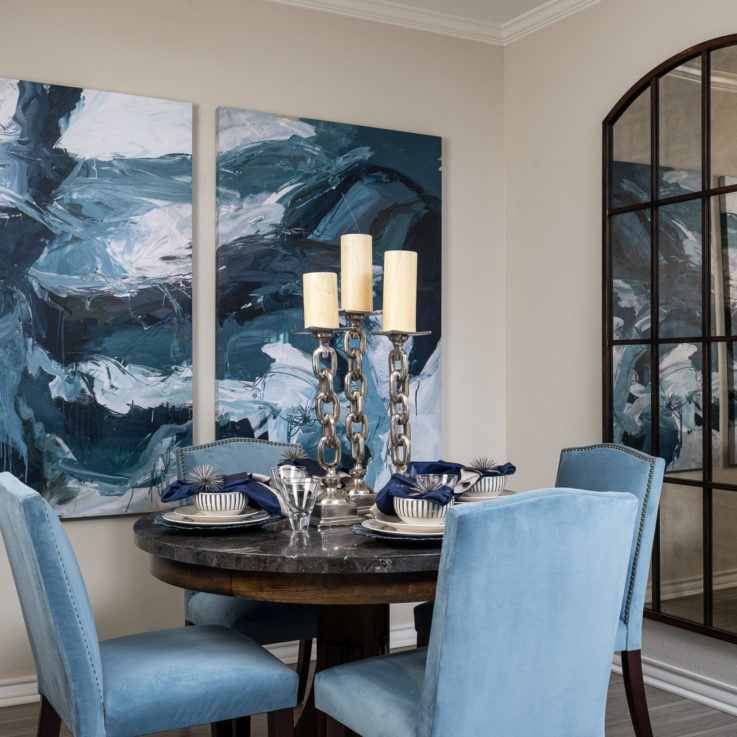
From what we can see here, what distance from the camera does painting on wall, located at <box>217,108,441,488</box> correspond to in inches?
134

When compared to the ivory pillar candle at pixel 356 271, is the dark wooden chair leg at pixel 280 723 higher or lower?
lower

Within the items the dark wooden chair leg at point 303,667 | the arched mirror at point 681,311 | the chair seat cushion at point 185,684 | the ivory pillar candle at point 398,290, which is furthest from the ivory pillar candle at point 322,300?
the arched mirror at point 681,311

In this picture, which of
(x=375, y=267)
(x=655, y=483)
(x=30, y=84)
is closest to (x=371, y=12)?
(x=375, y=267)

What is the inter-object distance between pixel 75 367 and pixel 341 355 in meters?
1.06

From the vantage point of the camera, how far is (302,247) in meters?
3.53

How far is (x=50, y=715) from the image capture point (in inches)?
79.7

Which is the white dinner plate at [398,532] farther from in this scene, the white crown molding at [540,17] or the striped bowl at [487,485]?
the white crown molding at [540,17]

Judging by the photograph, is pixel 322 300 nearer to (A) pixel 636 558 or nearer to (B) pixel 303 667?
(A) pixel 636 558

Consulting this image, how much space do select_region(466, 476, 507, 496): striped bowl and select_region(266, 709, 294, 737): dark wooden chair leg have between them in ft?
2.40

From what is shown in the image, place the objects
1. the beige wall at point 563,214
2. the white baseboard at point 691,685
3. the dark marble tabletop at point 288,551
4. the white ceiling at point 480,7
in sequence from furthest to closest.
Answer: the white ceiling at point 480,7 → the beige wall at point 563,214 → the white baseboard at point 691,685 → the dark marble tabletop at point 288,551

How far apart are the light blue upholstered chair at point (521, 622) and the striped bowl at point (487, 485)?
1.93 ft

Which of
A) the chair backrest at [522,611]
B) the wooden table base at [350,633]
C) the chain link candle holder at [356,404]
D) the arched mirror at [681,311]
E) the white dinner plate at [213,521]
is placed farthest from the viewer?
the arched mirror at [681,311]

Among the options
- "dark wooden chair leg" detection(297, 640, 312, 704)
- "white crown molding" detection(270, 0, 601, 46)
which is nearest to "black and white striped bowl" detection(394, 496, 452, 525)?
"dark wooden chair leg" detection(297, 640, 312, 704)

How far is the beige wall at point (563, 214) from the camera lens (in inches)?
132
